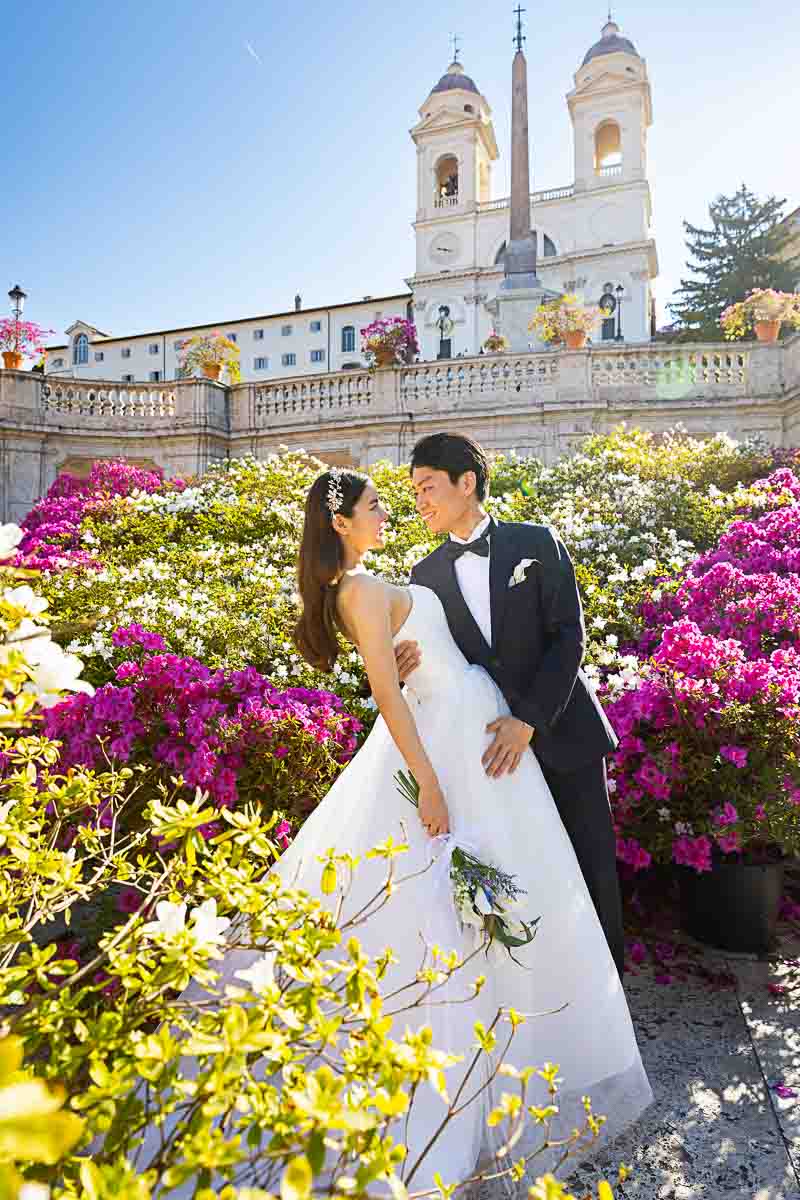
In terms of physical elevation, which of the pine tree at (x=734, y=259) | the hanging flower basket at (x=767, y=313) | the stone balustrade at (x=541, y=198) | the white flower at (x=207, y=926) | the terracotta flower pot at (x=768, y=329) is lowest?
the white flower at (x=207, y=926)

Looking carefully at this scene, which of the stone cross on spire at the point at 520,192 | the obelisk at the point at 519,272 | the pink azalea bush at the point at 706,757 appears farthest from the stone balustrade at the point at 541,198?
the pink azalea bush at the point at 706,757

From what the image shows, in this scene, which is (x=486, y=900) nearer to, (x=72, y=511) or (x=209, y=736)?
(x=209, y=736)

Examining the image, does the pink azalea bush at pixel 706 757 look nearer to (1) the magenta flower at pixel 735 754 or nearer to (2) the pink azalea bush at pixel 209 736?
(1) the magenta flower at pixel 735 754

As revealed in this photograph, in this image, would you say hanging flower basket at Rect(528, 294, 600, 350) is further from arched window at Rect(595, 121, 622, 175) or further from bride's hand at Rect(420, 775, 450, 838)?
arched window at Rect(595, 121, 622, 175)

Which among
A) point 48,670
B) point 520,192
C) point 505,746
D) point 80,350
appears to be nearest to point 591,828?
point 505,746

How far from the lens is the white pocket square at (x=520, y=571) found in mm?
3086

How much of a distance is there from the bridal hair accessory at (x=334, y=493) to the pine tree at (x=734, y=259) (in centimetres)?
4262

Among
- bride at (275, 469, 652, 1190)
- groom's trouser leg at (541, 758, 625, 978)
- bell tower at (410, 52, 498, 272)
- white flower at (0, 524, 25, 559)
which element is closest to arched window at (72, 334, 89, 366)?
bell tower at (410, 52, 498, 272)

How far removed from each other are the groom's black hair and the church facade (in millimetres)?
48084

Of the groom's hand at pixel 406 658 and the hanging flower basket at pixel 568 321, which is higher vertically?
the hanging flower basket at pixel 568 321

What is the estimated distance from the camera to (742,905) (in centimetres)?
387

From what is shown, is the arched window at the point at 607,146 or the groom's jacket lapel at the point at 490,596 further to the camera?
the arched window at the point at 607,146

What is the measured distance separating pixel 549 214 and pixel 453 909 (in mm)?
56096

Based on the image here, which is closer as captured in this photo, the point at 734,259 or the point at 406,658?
the point at 406,658
